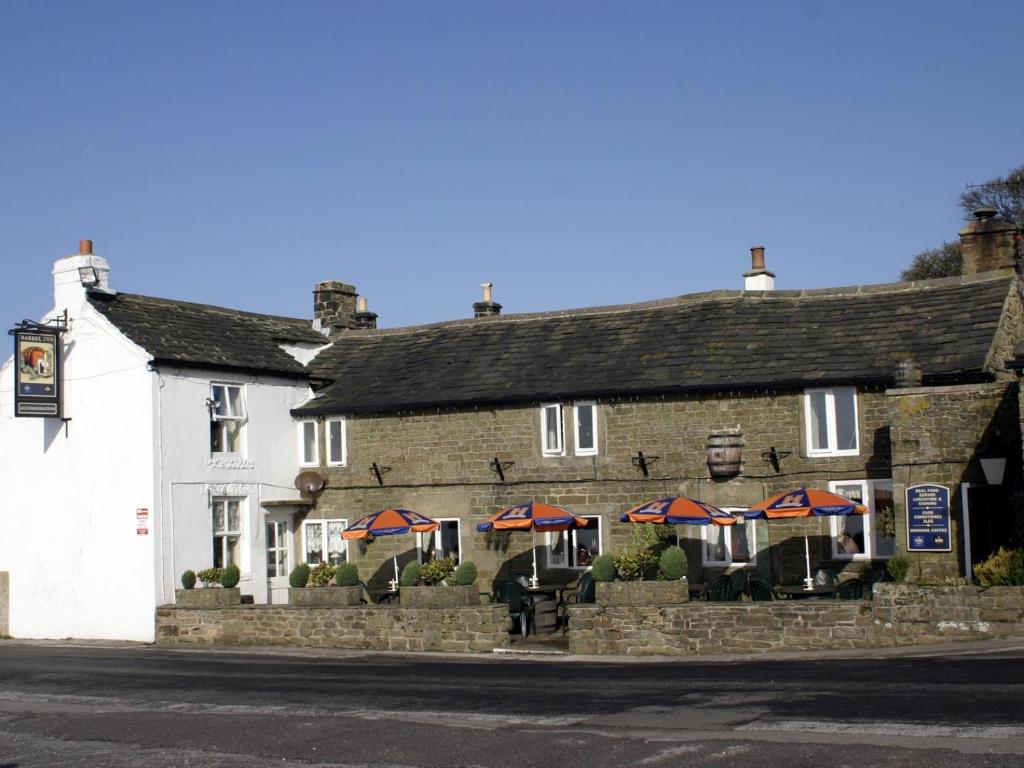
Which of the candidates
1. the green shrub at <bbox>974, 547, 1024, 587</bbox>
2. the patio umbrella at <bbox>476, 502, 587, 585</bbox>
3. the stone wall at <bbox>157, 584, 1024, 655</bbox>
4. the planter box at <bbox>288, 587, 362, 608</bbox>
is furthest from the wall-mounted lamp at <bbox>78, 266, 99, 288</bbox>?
the green shrub at <bbox>974, 547, 1024, 587</bbox>

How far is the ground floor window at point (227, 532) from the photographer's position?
96.6 feet

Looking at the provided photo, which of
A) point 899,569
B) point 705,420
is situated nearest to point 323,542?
point 705,420

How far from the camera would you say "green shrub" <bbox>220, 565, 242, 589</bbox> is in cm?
2738

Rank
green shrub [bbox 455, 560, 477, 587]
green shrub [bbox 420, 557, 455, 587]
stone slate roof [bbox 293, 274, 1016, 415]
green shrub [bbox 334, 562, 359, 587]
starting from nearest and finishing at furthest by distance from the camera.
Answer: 1. green shrub [bbox 455, 560, 477, 587]
2. green shrub [bbox 420, 557, 455, 587]
3. stone slate roof [bbox 293, 274, 1016, 415]
4. green shrub [bbox 334, 562, 359, 587]

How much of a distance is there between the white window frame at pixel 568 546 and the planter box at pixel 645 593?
16.3 feet

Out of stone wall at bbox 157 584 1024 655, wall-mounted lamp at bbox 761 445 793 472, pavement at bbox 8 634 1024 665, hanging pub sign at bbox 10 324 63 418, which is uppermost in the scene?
hanging pub sign at bbox 10 324 63 418

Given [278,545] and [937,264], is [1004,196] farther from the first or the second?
[278,545]

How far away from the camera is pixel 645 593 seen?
22656 mm

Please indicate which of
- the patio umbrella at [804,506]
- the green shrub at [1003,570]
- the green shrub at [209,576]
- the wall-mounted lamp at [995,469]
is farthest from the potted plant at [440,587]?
the wall-mounted lamp at [995,469]

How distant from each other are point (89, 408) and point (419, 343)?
321 inches

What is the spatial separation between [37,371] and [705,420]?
45.9 feet

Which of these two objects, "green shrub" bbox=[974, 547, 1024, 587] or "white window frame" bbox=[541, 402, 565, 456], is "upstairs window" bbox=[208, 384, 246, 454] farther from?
"green shrub" bbox=[974, 547, 1024, 587]

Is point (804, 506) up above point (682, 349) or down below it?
below

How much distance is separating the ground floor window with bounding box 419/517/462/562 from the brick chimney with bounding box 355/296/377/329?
27.7 feet
